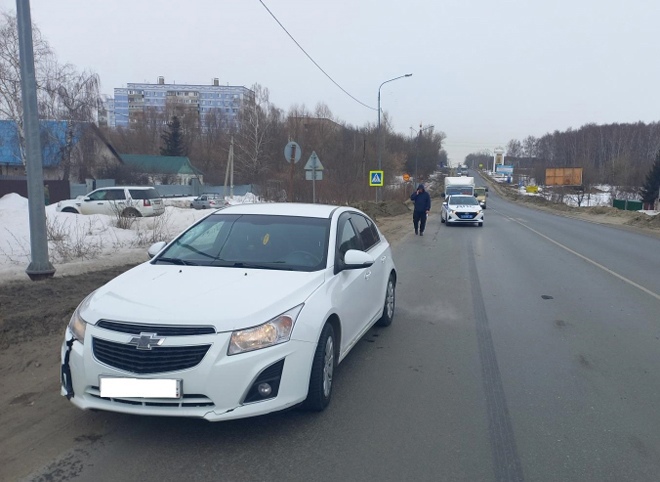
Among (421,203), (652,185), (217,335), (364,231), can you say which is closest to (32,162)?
(364,231)

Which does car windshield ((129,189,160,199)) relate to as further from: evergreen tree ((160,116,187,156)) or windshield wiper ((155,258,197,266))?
evergreen tree ((160,116,187,156))

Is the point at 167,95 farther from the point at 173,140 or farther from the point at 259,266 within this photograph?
the point at 259,266

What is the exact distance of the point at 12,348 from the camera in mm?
5699

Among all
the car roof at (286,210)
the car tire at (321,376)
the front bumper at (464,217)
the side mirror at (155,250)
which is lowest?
the front bumper at (464,217)

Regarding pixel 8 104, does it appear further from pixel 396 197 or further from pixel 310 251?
pixel 310 251

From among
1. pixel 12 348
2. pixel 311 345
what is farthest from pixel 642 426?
pixel 12 348

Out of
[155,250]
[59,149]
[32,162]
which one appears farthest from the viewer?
[59,149]

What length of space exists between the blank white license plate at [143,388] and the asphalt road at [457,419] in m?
0.39

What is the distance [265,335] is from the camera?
3.81 metres

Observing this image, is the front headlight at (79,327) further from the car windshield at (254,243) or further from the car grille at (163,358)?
the car windshield at (254,243)

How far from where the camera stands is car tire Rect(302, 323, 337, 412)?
4168 millimetres

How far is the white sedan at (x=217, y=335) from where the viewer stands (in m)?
3.62

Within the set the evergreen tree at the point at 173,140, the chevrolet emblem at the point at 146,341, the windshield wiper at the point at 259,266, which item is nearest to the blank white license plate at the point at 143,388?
the chevrolet emblem at the point at 146,341

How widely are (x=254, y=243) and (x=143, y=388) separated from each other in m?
1.95
